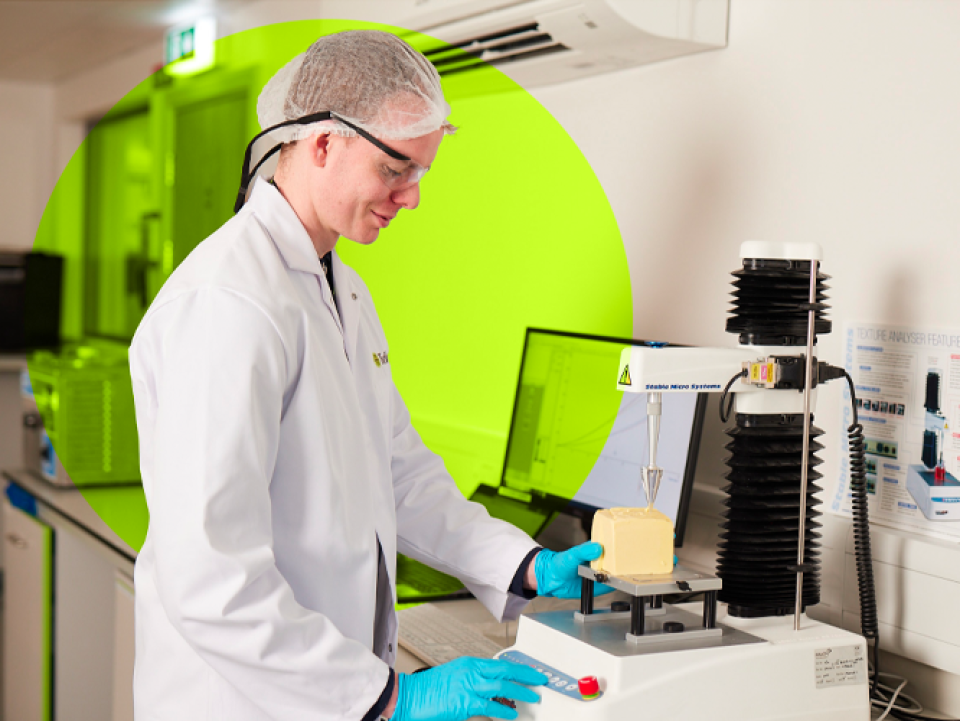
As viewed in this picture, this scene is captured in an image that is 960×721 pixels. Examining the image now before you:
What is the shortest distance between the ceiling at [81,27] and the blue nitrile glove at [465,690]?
2324 mm

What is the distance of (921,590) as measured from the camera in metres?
1.22

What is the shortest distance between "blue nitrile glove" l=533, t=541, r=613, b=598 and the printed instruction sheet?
455 millimetres

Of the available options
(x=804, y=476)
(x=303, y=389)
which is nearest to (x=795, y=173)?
(x=804, y=476)

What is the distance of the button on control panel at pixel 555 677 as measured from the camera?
91 centimetres

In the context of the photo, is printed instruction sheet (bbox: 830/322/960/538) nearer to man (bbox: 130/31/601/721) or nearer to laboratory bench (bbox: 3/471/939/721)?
man (bbox: 130/31/601/721)

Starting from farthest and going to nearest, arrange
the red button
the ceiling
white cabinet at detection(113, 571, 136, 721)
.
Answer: the ceiling, white cabinet at detection(113, 571, 136, 721), the red button

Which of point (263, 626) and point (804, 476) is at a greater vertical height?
point (804, 476)

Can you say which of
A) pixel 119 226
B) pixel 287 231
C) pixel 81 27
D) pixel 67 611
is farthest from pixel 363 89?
pixel 119 226

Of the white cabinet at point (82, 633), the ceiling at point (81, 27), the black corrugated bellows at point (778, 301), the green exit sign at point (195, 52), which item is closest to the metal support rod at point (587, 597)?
the black corrugated bellows at point (778, 301)

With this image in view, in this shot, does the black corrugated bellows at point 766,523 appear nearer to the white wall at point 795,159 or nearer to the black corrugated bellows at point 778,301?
the black corrugated bellows at point 778,301

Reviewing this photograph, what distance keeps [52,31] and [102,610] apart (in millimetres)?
2624

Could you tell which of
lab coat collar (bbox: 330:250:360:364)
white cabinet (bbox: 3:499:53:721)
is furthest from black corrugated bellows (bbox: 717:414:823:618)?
white cabinet (bbox: 3:499:53:721)

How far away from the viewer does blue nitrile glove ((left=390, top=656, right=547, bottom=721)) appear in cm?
95

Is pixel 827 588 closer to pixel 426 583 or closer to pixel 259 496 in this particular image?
pixel 426 583
